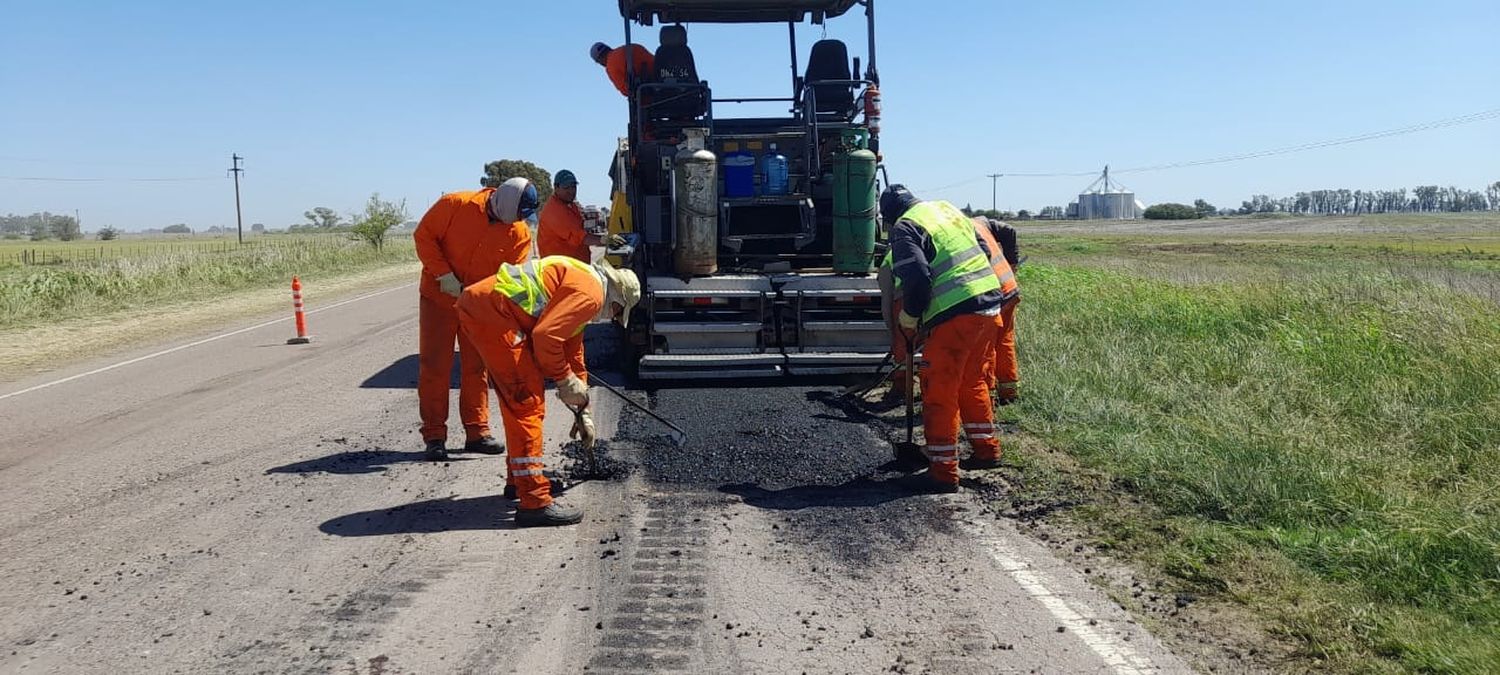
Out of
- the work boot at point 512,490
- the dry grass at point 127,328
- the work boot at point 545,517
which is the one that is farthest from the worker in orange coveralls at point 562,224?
the dry grass at point 127,328

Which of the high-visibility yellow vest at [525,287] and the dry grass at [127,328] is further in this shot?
the dry grass at [127,328]

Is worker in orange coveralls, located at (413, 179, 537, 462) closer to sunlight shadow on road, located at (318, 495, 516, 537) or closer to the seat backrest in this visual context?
sunlight shadow on road, located at (318, 495, 516, 537)

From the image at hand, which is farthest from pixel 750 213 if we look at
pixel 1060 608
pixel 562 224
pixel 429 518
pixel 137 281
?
pixel 137 281

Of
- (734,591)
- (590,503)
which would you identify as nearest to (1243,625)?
(734,591)

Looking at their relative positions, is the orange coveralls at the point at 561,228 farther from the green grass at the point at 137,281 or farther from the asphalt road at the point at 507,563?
the green grass at the point at 137,281

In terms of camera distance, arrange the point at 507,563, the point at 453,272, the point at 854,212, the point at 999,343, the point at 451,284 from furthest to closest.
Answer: the point at 854,212, the point at 999,343, the point at 453,272, the point at 451,284, the point at 507,563

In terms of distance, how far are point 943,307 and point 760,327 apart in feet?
10.7

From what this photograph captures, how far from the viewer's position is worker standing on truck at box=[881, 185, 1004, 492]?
5.77m

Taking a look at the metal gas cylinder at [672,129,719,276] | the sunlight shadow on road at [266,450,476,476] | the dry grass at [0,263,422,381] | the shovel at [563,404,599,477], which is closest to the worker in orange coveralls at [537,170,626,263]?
the metal gas cylinder at [672,129,719,276]

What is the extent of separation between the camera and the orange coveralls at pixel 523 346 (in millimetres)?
5121

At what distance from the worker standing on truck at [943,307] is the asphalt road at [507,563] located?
34cm

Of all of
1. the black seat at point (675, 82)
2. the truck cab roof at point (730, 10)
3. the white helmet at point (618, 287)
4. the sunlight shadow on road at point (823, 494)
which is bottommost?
the sunlight shadow on road at point (823, 494)

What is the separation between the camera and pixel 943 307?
5.85m

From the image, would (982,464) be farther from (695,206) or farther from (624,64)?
(624,64)
